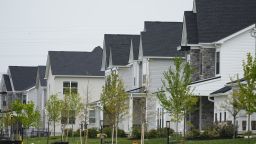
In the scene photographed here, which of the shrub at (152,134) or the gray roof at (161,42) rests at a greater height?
the gray roof at (161,42)

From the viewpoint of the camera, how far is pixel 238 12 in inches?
2320

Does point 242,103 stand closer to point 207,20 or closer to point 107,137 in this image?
point 207,20

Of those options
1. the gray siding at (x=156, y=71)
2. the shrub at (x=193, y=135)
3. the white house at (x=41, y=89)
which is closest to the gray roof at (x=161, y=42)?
the gray siding at (x=156, y=71)

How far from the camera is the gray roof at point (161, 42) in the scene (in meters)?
67.4

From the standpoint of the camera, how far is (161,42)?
67.9 m

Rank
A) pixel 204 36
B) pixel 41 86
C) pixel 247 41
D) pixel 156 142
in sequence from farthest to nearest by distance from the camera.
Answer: pixel 41 86
pixel 204 36
pixel 247 41
pixel 156 142

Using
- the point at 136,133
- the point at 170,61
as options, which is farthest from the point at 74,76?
the point at 136,133

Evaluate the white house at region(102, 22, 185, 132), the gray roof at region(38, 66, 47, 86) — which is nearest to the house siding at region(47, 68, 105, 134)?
the gray roof at region(38, 66, 47, 86)

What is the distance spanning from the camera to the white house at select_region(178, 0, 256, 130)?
53.4 metres

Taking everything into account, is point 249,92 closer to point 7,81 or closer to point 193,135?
point 193,135

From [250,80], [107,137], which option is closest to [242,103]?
[250,80]

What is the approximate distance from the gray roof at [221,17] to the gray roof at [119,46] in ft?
57.4

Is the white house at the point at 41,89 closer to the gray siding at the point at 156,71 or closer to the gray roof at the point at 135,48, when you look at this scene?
the gray roof at the point at 135,48

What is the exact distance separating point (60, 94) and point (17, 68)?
23.3 m
